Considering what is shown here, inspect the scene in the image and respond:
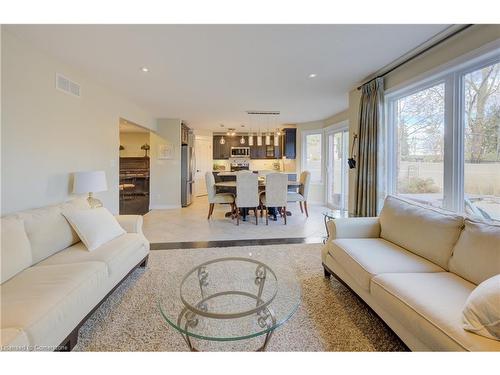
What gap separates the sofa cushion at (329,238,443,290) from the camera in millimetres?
1740

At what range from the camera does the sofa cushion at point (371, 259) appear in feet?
5.71

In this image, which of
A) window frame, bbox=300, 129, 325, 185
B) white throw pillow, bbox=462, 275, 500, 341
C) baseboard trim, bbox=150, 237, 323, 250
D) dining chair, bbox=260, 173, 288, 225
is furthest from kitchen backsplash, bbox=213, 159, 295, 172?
white throw pillow, bbox=462, 275, 500, 341

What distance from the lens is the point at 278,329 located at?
1728mm

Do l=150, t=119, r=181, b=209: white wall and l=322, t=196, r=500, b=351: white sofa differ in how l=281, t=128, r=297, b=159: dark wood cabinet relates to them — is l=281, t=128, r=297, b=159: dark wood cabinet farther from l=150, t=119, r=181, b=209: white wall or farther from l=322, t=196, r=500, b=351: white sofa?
l=322, t=196, r=500, b=351: white sofa

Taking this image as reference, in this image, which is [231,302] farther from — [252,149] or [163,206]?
[252,149]

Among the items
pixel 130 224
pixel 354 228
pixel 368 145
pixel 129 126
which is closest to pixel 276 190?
pixel 368 145

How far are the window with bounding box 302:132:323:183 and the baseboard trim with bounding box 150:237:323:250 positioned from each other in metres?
3.73

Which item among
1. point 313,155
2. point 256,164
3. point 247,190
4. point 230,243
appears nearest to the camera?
point 230,243

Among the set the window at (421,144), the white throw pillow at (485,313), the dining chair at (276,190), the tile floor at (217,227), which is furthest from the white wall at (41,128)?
the window at (421,144)

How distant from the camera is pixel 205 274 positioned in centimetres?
196

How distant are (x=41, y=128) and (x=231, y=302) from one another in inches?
108
